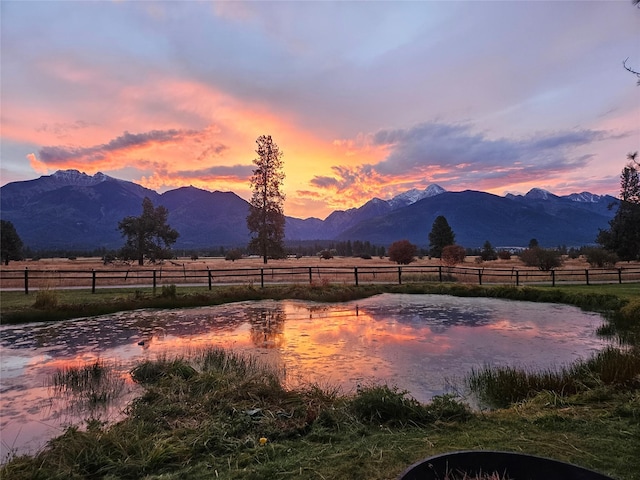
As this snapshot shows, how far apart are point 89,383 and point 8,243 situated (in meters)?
64.6

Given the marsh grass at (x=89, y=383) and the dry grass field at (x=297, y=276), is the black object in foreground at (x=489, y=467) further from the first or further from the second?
the dry grass field at (x=297, y=276)

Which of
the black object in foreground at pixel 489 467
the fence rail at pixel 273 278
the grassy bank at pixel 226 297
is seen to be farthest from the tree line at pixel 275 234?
the black object in foreground at pixel 489 467

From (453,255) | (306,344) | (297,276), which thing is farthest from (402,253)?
(306,344)

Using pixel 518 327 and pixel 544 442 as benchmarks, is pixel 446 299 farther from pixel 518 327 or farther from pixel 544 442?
pixel 544 442

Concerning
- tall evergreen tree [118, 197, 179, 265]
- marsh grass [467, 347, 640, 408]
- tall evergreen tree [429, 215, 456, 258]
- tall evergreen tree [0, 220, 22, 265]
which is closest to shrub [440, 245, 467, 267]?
tall evergreen tree [429, 215, 456, 258]

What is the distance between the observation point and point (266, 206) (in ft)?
157

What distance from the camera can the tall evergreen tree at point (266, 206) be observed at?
4734cm

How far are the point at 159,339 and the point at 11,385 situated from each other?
4.11 metres

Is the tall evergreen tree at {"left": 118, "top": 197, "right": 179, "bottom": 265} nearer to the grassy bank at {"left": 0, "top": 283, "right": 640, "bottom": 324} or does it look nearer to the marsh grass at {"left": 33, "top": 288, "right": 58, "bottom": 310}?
the grassy bank at {"left": 0, "top": 283, "right": 640, "bottom": 324}

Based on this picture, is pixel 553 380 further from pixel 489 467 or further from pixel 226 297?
pixel 226 297

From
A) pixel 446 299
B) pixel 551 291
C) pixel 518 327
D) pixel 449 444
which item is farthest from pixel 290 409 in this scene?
pixel 551 291

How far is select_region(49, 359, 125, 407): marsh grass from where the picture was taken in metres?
6.82

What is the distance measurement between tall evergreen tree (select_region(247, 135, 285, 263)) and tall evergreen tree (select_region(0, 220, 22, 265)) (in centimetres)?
3680

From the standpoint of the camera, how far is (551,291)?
19.4 metres
